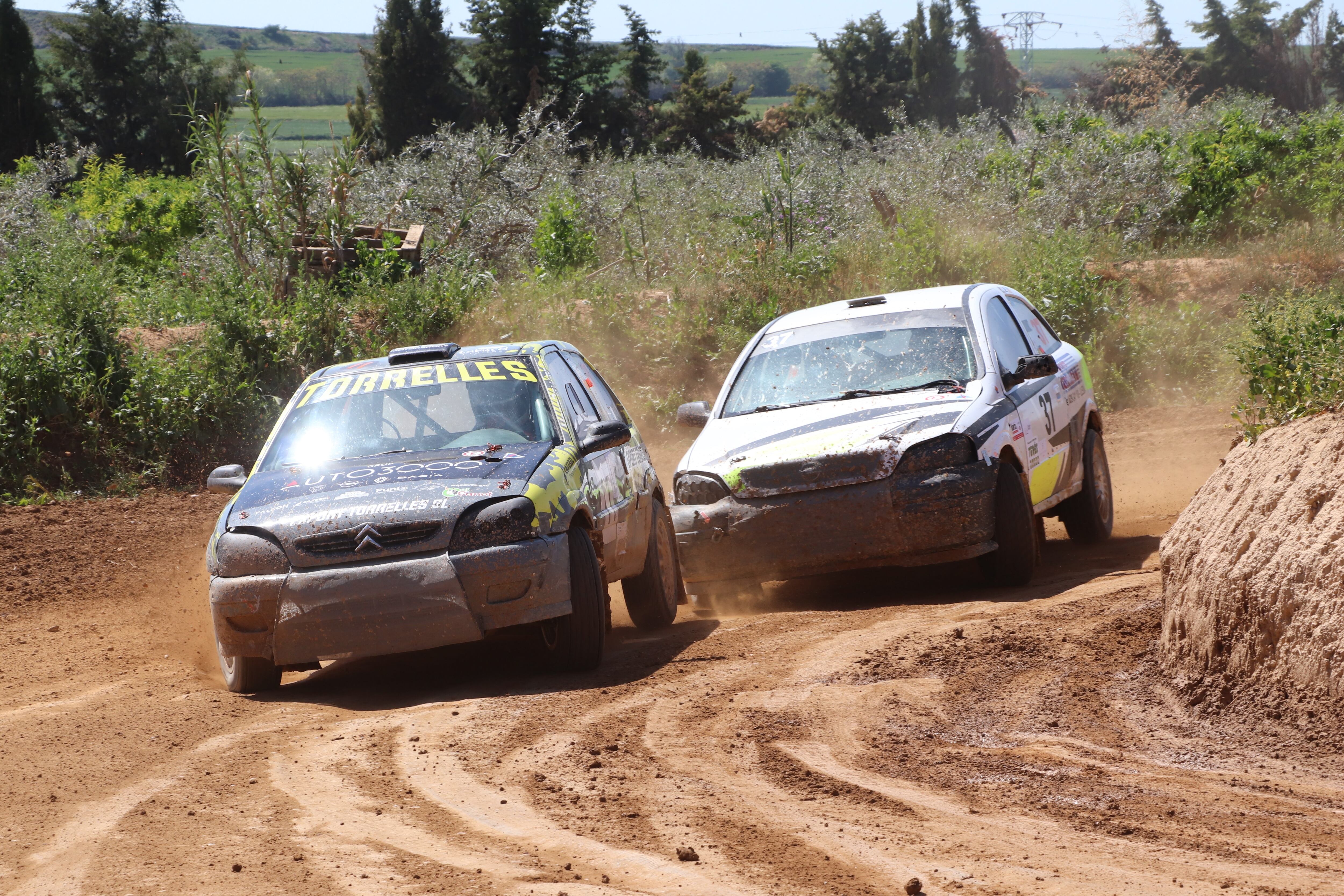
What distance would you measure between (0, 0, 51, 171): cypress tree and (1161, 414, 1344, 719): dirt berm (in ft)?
146

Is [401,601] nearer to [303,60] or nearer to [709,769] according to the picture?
[709,769]

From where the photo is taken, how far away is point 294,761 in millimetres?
5008

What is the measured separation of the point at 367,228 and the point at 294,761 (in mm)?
16770

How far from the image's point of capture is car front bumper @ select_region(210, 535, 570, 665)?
607 centimetres

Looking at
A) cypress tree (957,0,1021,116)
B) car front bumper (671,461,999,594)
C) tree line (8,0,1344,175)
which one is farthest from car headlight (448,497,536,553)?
cypress tree (957,0,1021,116)

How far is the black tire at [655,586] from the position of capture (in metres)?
7.90

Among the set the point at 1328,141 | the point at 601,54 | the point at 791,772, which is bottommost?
the point at 791,772

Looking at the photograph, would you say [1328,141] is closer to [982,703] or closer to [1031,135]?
[1031,135]

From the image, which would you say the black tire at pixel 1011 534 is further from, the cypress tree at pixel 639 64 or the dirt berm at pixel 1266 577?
the cypress tree at pixel 639 64

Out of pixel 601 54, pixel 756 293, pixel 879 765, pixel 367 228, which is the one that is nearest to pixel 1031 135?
pixel 756 293

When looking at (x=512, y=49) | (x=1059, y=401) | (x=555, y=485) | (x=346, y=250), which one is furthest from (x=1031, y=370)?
(x=512, y=49)

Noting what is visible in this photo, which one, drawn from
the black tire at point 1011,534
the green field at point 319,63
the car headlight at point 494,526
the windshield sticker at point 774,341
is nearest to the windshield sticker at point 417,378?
the car headlight at point 494,526

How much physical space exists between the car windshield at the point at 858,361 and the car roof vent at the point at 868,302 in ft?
0.68

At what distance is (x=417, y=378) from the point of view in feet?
24.6
